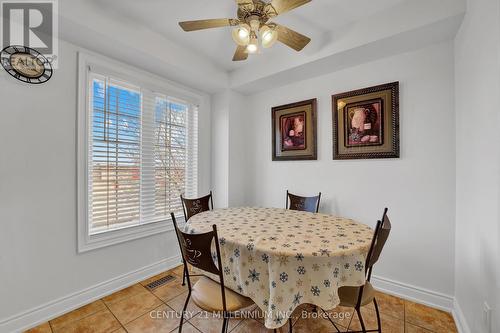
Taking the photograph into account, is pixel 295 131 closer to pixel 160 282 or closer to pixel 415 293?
pixel 415 293

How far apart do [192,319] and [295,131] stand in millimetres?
2270

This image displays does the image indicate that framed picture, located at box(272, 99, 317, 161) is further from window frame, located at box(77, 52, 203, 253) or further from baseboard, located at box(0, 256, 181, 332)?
baseboard, located at box(0, 256, 181, 332)

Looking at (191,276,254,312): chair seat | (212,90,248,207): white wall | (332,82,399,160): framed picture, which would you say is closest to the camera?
(191,276,254,312): chair seat

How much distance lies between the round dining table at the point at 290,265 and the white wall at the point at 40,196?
1498 millimetres

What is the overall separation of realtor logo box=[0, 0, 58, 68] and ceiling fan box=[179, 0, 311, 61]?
3.55 feet

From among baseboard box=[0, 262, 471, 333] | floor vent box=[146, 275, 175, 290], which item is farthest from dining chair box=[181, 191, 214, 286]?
baseboard box=[0, 262, 471, 333]

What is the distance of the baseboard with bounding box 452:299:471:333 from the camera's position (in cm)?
157

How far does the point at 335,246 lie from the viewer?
4.13ft

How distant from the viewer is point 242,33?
1558 millimetres

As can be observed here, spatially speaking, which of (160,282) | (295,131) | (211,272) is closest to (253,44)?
(295,131)

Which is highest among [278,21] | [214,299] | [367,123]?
[278,21]

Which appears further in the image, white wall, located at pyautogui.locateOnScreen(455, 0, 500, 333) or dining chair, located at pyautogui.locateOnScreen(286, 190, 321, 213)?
dining chair, located at pyautogui.locateOnScreen(286, 190, 321, 213)

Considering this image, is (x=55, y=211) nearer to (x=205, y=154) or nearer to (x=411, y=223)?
(x=205, y=154)

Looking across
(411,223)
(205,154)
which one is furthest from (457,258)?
(205,154)
